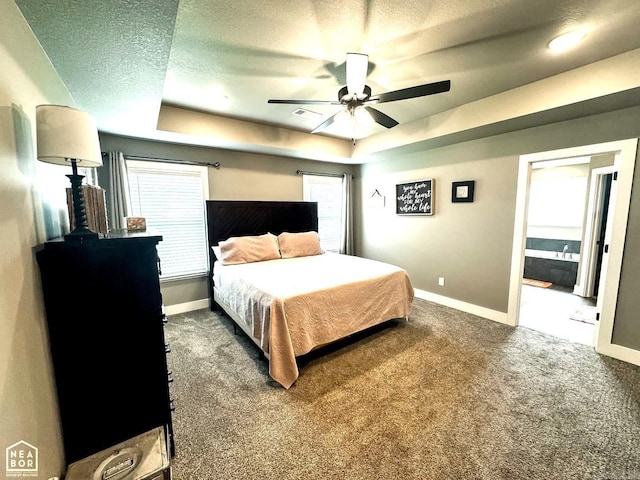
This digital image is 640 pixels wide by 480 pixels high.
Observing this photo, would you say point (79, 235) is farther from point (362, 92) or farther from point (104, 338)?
point (362, 92)

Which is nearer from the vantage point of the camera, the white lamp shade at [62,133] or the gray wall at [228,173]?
the white lamp shade at [62,133]

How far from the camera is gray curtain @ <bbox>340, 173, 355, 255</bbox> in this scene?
16.8 feet

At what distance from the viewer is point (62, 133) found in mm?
1151

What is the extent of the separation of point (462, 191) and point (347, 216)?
2.15 meters

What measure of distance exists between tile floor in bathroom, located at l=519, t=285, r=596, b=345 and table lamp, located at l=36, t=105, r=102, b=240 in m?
4.39

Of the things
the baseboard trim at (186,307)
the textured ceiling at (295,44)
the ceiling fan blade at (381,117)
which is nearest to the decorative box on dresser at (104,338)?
the textured ceiling at (295,44)

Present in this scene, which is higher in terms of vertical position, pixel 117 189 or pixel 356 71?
pixel 356 71

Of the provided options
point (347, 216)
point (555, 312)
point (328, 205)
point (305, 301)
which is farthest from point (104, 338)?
point (555, 312)

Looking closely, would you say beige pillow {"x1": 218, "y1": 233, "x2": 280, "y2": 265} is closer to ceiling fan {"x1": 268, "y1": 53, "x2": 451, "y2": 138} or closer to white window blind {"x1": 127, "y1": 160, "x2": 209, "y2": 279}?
white window blind {"x1": 127, "y1": 160, "x2": 209, "y2": 279}

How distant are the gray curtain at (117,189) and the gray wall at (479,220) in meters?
3.90

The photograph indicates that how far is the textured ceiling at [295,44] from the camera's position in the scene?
1356mm

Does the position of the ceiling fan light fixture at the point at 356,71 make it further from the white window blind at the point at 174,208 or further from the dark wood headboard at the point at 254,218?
the white window blind at the point at 174,208

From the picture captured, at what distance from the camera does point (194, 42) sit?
1843mm

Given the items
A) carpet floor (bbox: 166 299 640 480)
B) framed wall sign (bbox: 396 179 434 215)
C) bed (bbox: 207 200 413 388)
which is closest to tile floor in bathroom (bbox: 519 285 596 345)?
carpet floor (bbox: 166 299 640 480)
